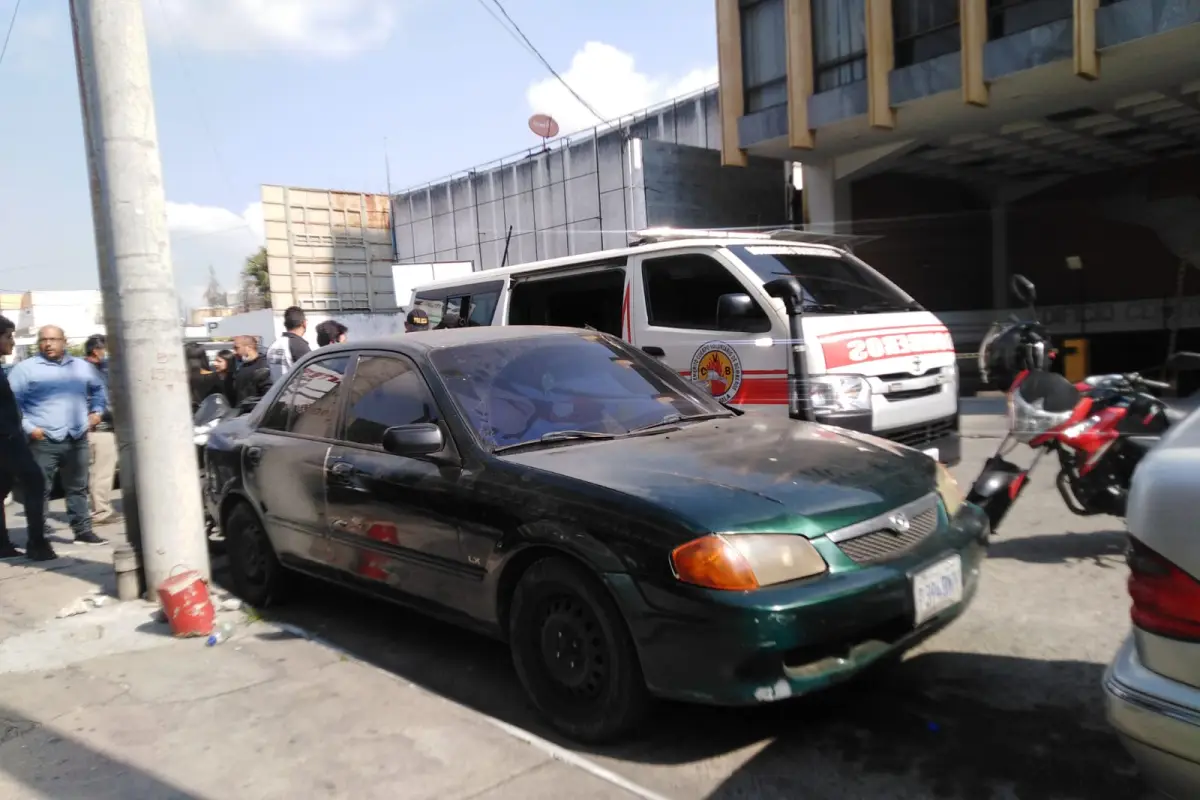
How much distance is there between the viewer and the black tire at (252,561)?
5030 millimetres

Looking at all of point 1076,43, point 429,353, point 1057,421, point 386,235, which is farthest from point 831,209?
point 386,235

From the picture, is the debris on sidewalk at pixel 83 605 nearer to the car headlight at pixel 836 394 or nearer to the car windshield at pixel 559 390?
the car windshield at pixel 559 390

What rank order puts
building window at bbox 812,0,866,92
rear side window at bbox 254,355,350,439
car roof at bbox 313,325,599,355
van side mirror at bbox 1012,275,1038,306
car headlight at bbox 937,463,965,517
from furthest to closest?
building window at bbox 812,0,866,92 → van side mirror at bbox 1012,275,1038,306 → rear side window at bbox 254,355,350,439 → car roof at bbox 313,325,599,355 → car headlight at bbox 937,463,965,517

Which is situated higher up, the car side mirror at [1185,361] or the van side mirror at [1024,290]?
the van side mirror at [1024,290]

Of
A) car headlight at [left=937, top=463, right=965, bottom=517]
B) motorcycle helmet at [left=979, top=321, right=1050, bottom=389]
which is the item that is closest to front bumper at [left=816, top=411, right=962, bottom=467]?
motorcycle helmet at [left=979, top=321, right=1050, bottom=389]

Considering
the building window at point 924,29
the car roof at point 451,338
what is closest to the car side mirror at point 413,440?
the car roof at point 451,338

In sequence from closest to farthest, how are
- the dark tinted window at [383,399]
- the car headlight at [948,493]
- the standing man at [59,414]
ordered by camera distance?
the car headlight at [948,493]
the dark tinted window at [383,399]
the standing man at [59,414]

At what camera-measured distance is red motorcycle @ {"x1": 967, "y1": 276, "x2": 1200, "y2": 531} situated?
4688mm

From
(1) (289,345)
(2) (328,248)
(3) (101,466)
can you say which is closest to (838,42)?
(1) (289,345)

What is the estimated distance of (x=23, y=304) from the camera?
4662cm

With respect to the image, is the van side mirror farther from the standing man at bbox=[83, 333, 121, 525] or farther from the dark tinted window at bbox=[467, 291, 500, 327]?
the standing man at bbox=[83, 333, 121, 525]

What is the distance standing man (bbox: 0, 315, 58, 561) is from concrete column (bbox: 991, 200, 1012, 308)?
17.8 meters

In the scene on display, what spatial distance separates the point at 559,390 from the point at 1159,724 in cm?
267

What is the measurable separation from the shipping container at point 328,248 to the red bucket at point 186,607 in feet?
87.3
